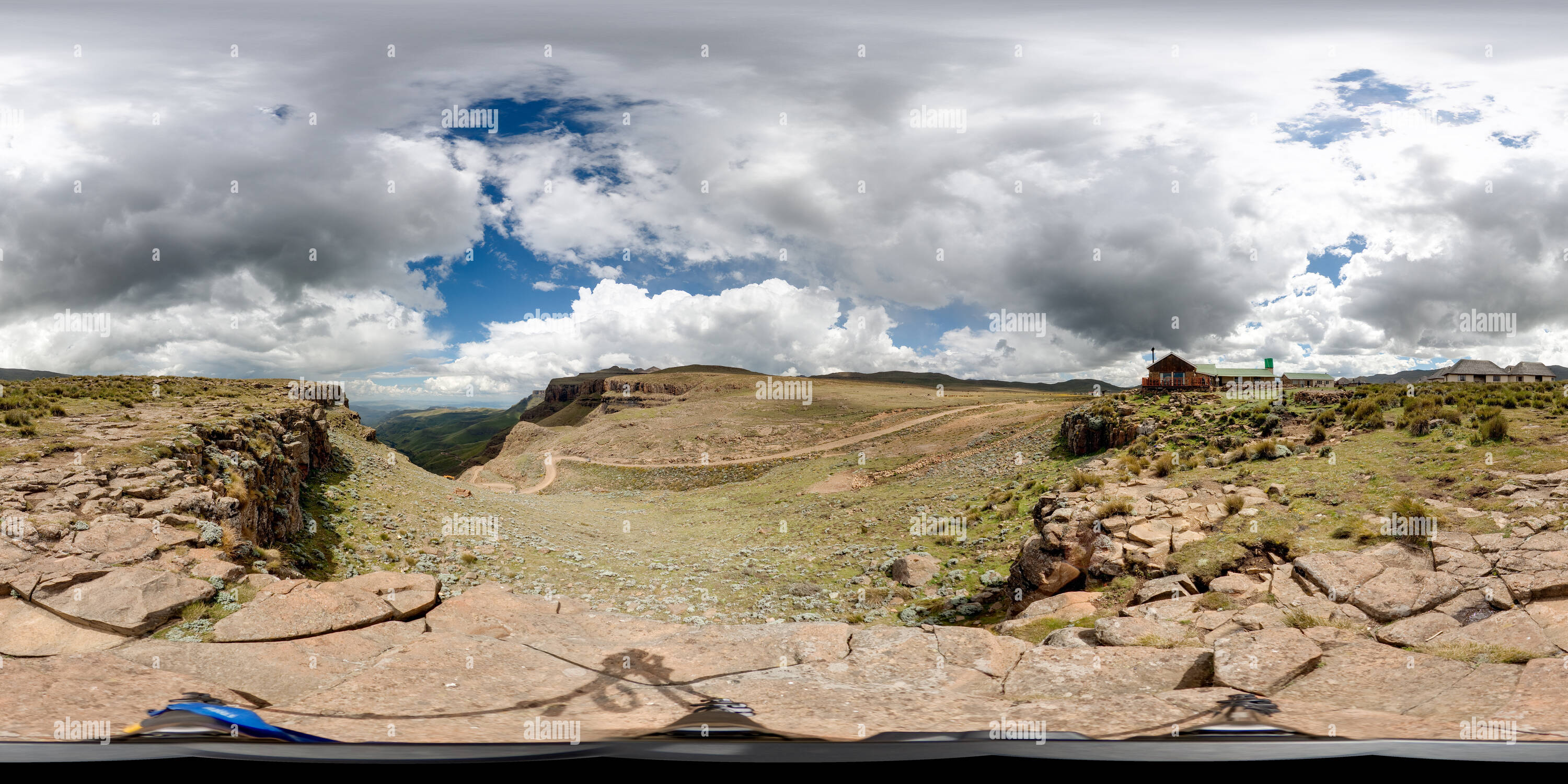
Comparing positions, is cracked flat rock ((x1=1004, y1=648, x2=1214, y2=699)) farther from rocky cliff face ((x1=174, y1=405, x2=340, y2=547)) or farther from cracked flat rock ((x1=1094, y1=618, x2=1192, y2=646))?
rocky cliff face ((x1=174, y1=405, x2=340, y2=547))

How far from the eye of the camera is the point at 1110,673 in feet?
19.1

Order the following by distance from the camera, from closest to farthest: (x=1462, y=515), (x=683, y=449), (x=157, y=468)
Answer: (x=1462, y=515) → (x=157, y=468) → (x=683, y=449)

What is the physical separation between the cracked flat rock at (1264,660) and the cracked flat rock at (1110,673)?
171 millimetres

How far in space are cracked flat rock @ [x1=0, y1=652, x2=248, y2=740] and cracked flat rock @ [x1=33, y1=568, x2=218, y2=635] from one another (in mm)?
879

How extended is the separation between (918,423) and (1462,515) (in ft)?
152

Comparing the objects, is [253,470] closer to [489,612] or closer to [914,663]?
[489,612]

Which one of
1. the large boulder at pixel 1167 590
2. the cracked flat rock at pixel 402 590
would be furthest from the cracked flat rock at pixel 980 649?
the cracked flat rock at pixel 402 590

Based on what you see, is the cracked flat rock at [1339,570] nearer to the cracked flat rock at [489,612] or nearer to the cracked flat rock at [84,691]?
the cracked flat rock at [489,612]

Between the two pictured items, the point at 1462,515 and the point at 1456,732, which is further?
the point at 1462,515

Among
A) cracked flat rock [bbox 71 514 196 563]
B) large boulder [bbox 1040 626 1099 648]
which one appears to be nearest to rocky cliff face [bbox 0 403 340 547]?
cracked flat rock [bbox 71 514 196 563]

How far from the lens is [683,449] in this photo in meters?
51.6

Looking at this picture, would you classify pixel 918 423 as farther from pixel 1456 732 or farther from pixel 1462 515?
pixel 1456 732

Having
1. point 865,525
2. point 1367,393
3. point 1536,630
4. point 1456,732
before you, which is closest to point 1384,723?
point 1456,732

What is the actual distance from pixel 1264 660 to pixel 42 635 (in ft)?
41.8
